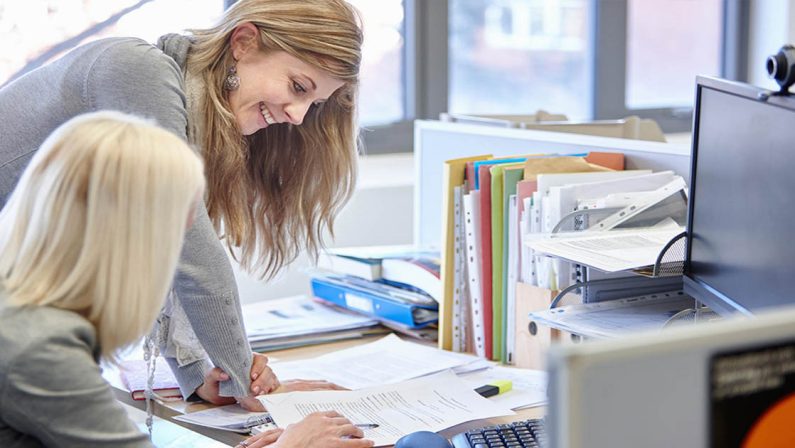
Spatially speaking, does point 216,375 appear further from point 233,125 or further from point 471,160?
point 471,160

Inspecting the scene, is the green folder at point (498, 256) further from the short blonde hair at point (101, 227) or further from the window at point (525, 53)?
the window at point (525, 53)

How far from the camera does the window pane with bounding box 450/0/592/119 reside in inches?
133

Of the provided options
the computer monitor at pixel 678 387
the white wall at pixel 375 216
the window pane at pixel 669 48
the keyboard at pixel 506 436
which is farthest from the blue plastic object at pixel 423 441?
the window pane at pixel 669 48

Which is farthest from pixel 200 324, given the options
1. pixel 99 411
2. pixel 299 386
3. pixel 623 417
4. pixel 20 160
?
pixel 623 417

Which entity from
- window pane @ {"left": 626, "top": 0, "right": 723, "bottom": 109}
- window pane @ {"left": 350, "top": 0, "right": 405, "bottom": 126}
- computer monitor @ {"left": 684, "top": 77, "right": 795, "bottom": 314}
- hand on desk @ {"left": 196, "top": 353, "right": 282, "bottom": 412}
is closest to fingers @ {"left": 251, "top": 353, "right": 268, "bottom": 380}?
hand on desk @ {"left": 196, "top": 353, "right": 282, "bottom": 412}

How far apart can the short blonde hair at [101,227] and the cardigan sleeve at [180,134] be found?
414mm

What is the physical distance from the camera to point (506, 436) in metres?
1.27

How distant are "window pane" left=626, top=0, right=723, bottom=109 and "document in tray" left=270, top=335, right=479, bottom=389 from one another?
2242 millimetres

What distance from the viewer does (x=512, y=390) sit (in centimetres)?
159

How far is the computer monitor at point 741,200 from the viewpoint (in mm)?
1135

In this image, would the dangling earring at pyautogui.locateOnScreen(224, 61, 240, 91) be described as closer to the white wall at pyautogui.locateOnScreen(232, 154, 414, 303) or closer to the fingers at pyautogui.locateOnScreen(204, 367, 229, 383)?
the fingers at pyautogui.locateOnScreen(204, 367, 229, 383)

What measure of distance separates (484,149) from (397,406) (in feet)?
2.73

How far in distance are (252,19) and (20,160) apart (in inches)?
16.2

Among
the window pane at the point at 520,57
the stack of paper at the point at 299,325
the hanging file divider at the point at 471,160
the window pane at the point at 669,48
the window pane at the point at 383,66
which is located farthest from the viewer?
the window pane at the point at 669,48
